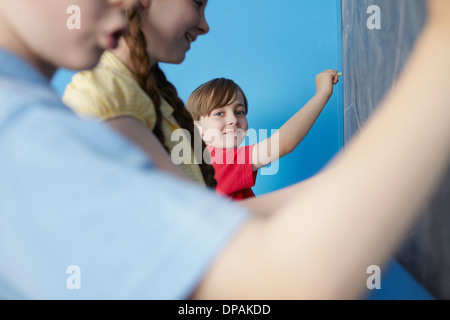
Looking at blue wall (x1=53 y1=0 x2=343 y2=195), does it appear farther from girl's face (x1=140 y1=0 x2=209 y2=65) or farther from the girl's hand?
the girl's hand

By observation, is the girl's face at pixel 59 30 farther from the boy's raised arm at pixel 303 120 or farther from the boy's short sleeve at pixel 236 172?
the boy's short sleeve at pixel 236 172

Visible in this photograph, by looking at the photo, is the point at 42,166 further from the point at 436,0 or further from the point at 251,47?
the point at 251,47

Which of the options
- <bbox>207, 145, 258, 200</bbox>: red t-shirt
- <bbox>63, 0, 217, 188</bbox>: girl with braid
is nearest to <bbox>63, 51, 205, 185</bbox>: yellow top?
<bbox>63, 0, 217, 188</bbox>: girl with braid

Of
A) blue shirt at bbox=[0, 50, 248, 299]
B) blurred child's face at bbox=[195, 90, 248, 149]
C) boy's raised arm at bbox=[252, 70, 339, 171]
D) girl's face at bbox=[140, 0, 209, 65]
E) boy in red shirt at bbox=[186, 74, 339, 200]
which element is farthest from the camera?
blurred child's face at bbox=[195, 90, 248, 149]

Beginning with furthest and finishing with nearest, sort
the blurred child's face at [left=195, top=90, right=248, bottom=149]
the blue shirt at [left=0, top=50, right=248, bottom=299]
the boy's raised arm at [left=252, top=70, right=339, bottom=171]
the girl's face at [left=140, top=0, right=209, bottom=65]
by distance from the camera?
the blurred child's face at [left=195, top=90, right=248, bottom=149], the boy's raised arm at [left=252, top=70, right=339, bottom=171], the girl's face at [left=140, top=0, right=209, bottom=65], the blue shirt at [left=0, top=50, right=248, bottom=299]

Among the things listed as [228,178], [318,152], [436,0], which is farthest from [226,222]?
[318,152]

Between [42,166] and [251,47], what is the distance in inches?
51.5

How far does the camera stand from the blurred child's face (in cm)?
132

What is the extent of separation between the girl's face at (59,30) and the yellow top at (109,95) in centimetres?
8

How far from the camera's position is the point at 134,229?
164 millimetres

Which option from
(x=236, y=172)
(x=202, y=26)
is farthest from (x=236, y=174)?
(x=202, y=26)

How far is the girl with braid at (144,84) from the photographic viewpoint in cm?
36

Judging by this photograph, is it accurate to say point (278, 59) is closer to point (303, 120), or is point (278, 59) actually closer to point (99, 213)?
point (303, 120)

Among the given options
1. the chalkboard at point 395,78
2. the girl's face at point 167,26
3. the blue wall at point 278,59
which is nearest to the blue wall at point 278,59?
the blue wall at point 278,59
